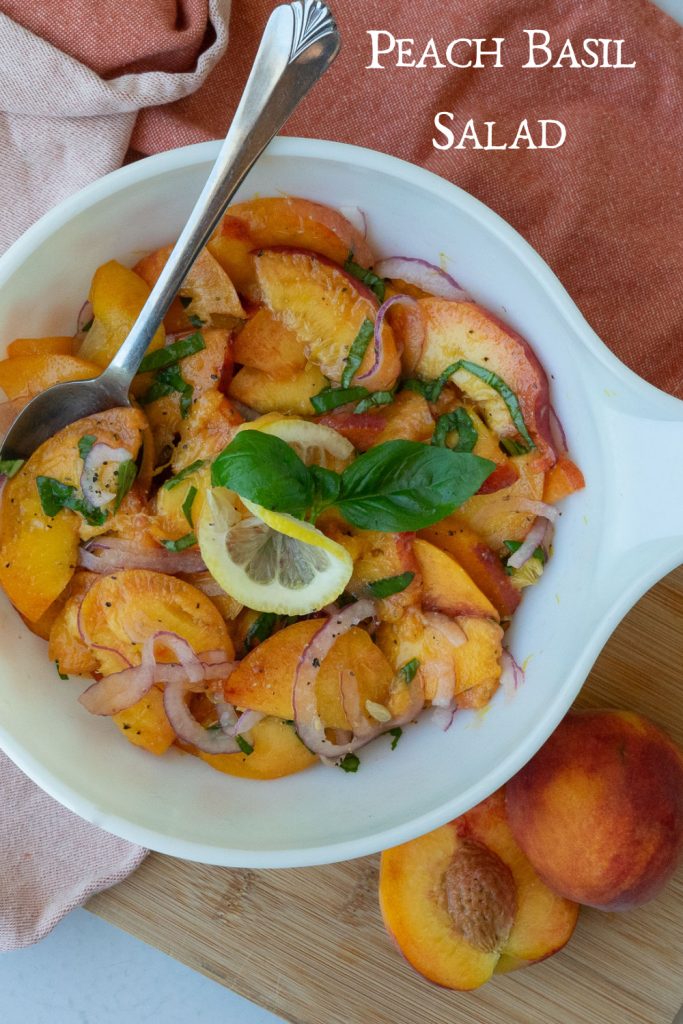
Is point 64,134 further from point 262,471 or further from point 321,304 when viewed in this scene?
point 262,471

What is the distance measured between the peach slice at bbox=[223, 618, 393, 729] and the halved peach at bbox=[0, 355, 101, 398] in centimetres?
59

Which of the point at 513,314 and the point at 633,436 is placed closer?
the point at 633,436

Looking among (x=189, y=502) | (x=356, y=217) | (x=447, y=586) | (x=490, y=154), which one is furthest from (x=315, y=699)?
(x=490, y=154)

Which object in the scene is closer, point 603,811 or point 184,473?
point 184,473

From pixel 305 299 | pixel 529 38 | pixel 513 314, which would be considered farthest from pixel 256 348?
pixel 529 38

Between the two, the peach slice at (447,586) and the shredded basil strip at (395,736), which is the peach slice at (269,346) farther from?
the shredded basil strip at (395,736)

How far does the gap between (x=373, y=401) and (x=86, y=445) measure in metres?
0.52

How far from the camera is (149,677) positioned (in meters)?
1.74

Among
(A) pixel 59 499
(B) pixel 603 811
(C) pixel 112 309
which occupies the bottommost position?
(B) pixel 603 811

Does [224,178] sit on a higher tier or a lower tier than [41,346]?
higher

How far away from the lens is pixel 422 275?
6.09 ft

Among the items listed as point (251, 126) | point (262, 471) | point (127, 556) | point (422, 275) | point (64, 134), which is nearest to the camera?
point (262, 471)

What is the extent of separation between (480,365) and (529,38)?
860 millimetres

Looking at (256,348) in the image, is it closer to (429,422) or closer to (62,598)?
(429,422)
